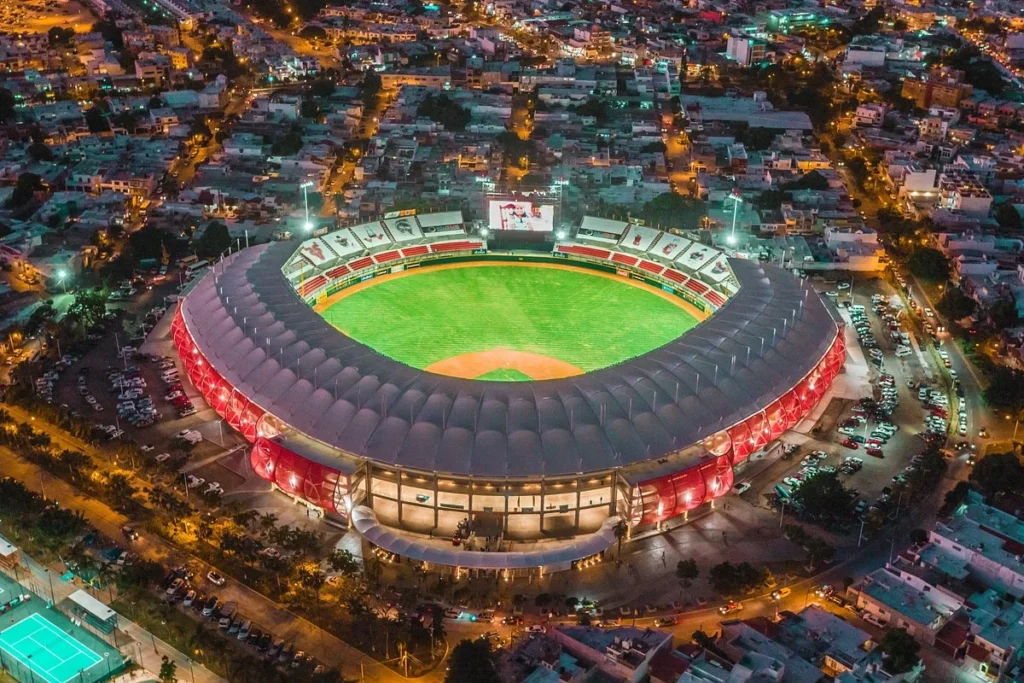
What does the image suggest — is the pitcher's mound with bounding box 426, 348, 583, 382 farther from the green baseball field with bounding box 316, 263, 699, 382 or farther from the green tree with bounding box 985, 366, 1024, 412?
the green tree with bounding box 985, 366, 1024, 412

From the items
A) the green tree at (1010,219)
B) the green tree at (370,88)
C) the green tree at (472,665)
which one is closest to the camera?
the green tree at (472,665)

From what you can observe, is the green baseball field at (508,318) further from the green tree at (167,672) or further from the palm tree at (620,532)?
the green tree at (167,672)

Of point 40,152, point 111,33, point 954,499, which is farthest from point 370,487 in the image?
point 111,33

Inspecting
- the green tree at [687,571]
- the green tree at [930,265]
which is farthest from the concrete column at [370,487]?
the green tree at [930,265]

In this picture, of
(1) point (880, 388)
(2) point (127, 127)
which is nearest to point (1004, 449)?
(1) point (880, 388)

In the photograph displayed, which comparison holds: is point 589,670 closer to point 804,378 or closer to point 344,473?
point 344,473
